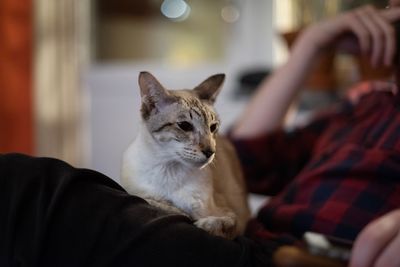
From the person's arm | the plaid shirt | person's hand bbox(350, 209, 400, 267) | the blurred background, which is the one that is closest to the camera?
person's hand bbox(350, 209, 400, 267)

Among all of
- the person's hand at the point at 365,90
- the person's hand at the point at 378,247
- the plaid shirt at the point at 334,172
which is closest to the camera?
the person's hand at the point at 378,247

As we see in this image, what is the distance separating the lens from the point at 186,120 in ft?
1.72

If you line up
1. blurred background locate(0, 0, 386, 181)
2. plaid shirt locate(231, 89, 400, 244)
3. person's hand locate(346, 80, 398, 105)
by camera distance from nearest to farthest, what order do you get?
plaid shirt locate(231, 89, 400, 244), person's hand locate(346, 80, 398, 105), blurred background locate(0, 0, 386, 181)

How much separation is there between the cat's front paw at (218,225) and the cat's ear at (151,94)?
0.12 m

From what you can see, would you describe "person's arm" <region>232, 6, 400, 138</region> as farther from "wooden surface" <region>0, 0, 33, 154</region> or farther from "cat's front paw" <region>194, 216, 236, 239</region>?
"wooden surface" <region>0, 0, 33, 154</region>

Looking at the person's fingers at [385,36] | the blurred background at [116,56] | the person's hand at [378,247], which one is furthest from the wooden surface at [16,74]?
the person's hand at [378,247]

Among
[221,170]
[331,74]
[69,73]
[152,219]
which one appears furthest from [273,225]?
[69,73]

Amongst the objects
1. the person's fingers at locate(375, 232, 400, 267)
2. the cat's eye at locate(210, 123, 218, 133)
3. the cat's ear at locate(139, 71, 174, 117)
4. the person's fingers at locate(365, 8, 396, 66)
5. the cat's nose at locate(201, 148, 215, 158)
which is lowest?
the person's fingers at locate(375, 232, 400, 267)

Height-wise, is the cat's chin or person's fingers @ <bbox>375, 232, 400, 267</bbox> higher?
the cat's chin

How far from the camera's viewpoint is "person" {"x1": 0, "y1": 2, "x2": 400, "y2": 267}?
48 cm

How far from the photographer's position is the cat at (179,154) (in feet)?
1.70

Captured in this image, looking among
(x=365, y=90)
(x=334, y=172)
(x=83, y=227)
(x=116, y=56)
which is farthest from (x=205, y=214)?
(x=116, y=56)

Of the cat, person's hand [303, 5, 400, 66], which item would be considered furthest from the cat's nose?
person's hand [303, 5, 400, 66]

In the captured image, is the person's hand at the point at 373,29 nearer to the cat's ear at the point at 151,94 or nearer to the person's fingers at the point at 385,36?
the person's fingers at the point at 385,36
